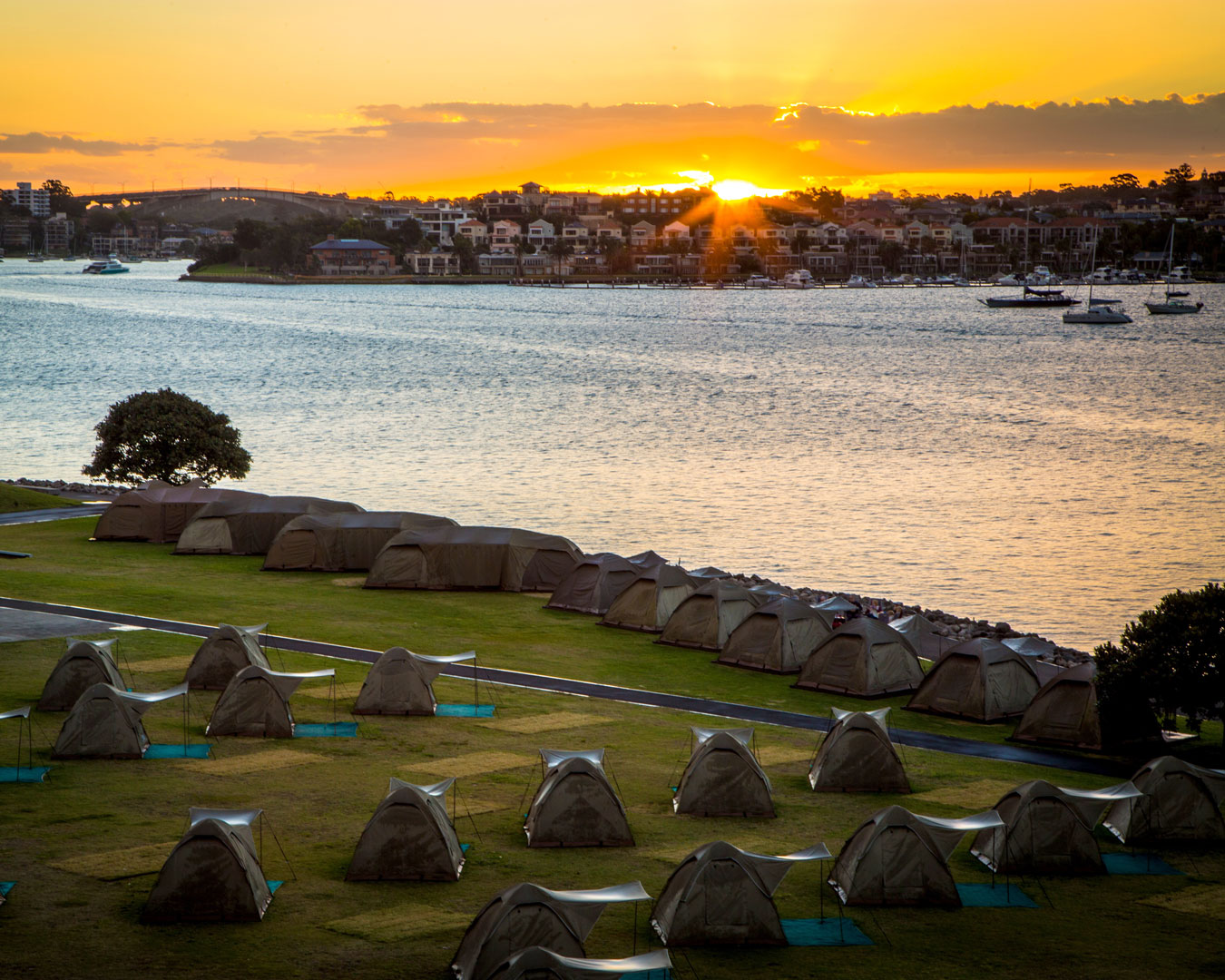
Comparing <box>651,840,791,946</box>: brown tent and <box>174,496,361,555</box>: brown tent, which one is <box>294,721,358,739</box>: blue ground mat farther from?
<box>174,496,361,555</box>: brown tent

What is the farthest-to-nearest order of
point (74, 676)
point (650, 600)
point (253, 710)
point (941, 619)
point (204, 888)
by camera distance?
point (941, 619), point (650, 600), point (74, 676), point (253, 710), point (204, 888)

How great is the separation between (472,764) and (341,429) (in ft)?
256

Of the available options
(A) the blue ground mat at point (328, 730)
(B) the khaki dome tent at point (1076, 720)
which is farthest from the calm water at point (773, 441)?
(A) the blue ground mat at point (328, 730)

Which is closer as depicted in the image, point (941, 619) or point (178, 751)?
point (178, 751)

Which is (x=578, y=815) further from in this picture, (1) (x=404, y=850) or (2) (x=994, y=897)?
(2) (x=994, y=897)

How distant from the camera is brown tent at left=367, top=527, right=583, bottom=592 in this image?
4256 cm

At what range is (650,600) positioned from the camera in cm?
3828

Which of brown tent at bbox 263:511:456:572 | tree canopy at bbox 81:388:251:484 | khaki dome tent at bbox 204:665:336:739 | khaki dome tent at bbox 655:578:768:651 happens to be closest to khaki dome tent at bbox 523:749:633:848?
khaki dome tent at bbox 204:665:336:739

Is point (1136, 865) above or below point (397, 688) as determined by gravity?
below

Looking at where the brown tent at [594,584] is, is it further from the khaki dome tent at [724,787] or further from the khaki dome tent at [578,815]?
the khaki dome tent at [578,815]

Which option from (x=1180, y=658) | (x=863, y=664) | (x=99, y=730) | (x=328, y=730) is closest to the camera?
(x=99, y=730)

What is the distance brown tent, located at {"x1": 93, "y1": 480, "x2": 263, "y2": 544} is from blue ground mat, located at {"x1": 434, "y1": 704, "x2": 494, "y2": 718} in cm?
2226

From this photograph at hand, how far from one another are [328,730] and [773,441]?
68.0m

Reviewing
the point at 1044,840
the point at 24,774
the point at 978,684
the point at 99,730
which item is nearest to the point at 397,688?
the point at 99,730
